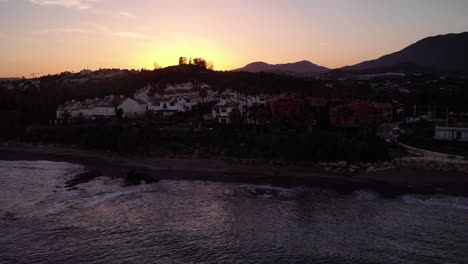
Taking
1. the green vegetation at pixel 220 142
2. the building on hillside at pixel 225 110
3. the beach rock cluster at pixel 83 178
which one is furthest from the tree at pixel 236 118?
the beach rock cluster at pixel 83 178

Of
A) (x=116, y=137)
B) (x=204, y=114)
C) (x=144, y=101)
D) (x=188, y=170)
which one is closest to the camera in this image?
(x=188, y=170)

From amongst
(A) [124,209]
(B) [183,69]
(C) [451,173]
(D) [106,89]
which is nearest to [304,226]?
(A) [124,209]

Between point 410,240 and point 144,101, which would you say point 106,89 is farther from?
point 410,240

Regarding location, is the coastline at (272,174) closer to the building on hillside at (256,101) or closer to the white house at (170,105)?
the white house at (170,105)

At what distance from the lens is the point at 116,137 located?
43250 mm

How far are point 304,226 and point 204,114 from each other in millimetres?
35233

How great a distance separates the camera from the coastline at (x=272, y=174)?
28.3m

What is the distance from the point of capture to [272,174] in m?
32.5

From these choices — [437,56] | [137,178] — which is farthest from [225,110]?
[437,56]

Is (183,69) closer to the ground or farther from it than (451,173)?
farther from it

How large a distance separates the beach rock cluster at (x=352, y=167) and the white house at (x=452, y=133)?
8983mm

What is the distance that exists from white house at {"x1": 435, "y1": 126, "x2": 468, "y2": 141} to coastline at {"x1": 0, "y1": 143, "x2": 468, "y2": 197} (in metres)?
8.64

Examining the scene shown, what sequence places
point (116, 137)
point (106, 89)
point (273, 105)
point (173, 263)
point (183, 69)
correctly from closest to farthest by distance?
1. point (173, 263)
2. point (116, 137)
3. point (273, 105)
4. point (106, 89)
5. point (183, 69)

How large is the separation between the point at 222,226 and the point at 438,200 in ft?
43.1
